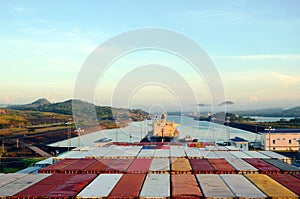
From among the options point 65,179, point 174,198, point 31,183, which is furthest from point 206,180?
point 31,183

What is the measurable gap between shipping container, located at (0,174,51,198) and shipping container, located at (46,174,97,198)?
3.22 ft

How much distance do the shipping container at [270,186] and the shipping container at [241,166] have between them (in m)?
0.57

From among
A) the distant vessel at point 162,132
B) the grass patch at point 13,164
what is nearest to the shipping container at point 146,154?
the grass patch at point 13,164

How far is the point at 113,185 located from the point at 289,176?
18.0 feet

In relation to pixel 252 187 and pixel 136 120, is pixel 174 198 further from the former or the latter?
pixel 136 120

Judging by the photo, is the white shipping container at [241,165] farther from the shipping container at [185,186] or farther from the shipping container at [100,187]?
the shipping container at [100,187]

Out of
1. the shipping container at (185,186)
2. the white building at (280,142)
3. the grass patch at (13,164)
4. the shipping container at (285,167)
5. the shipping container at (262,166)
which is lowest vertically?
the grass patch at (13,164)

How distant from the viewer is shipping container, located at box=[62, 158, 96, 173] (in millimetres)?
11172

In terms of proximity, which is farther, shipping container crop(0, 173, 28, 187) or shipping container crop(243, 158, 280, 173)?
shipping container crop(243, 158, 280, 173)

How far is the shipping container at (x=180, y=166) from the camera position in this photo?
10727mm

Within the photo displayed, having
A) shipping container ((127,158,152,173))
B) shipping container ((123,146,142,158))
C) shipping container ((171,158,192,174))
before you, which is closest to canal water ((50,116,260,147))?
shipping container ((123,146,142,158))

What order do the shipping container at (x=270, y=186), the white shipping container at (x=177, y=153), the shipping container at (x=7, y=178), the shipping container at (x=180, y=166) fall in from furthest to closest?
the white shipping container at (x=177, y=153), the shipping container at (x=180, y=166), the shipping container at (x=7, y=178), the shipping container at (x=270, y=186)

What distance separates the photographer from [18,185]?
29.5 feet

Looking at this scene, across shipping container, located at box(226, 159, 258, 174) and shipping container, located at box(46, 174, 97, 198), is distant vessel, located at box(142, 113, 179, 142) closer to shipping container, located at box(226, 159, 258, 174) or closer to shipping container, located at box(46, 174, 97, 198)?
shipping container, located at box(226, 159, 258, 174)
